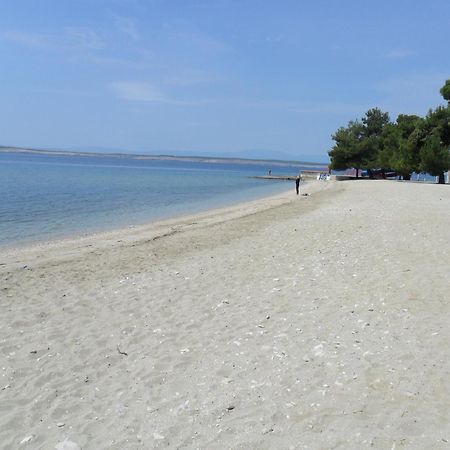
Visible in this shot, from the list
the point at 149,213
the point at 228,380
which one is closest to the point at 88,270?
the point at 228,380

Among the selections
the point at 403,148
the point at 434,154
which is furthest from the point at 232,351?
the point at 403,148

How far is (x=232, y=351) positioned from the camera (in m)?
6.89

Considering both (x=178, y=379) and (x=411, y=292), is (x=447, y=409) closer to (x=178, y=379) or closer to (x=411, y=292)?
(x=178, y=379)

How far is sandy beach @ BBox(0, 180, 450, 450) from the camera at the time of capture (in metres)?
4.95

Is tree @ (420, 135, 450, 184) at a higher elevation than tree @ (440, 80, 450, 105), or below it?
below

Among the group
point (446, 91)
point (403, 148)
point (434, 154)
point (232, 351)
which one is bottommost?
point (232, 351)

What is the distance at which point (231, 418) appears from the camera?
514 centimetres

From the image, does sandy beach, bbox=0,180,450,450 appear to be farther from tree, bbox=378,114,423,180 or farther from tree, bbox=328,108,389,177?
tree, bbox=328,108,389,177

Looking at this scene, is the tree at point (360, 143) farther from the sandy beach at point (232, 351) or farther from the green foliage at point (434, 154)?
the sandy beach at point (232, 351)

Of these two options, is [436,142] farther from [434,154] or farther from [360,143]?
[360,143]

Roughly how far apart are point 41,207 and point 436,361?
97.4 ft

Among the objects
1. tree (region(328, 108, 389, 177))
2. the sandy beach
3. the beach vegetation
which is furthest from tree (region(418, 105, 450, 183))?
the sandy beach

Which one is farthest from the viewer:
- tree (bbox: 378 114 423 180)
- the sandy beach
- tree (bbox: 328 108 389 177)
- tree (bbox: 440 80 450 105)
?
tree (bbox: 328 108 389 177)

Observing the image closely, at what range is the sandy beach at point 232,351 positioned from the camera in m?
4.95
